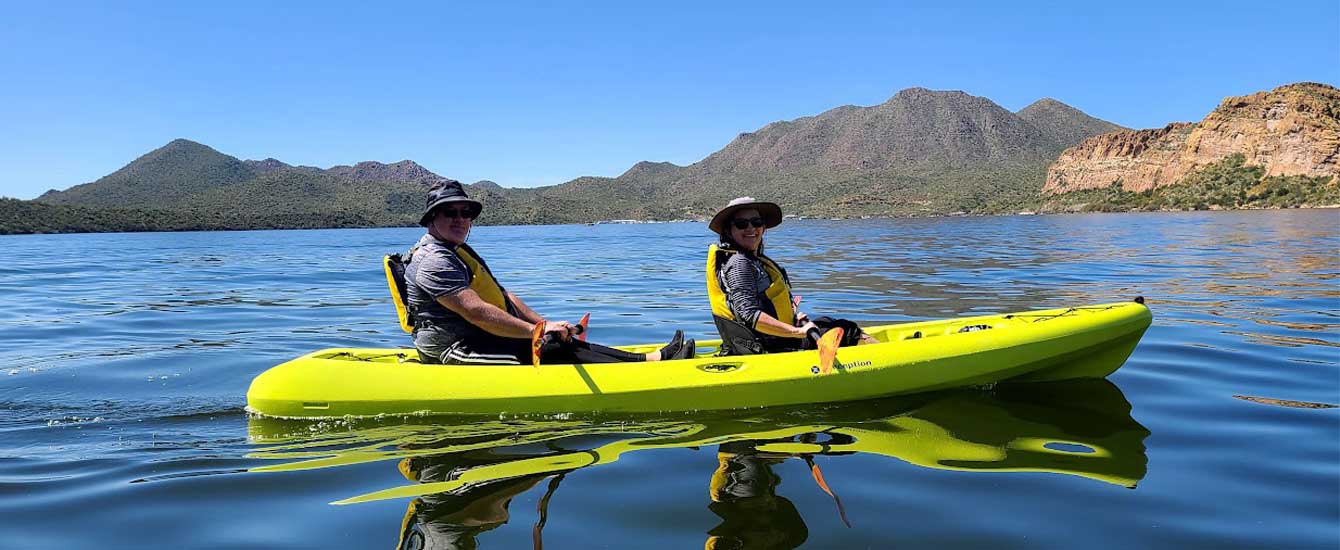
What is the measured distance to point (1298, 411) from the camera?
6.25 m

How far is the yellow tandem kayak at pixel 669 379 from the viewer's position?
6.40m

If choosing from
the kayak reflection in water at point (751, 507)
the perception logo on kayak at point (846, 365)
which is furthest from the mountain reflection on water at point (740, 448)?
the perception logo on kayak at point (846, 365)

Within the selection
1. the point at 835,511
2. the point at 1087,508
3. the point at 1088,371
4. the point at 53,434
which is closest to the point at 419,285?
the point at 53,434

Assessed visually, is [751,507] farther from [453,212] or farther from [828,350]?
[453,212]

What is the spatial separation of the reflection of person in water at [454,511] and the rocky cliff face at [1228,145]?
403 ft

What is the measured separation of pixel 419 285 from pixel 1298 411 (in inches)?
269

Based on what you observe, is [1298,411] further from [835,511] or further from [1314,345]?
[835,511]

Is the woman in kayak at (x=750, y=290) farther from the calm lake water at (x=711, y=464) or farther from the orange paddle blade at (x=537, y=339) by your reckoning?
the orange paddle blade at (x=537, y=339)

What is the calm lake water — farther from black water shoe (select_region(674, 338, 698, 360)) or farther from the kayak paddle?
black water shoe (select_region(674, 338, 698, 360))

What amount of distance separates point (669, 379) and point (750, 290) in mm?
1018

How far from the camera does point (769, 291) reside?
6875 mm

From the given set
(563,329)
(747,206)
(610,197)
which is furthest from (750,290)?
(610,197)

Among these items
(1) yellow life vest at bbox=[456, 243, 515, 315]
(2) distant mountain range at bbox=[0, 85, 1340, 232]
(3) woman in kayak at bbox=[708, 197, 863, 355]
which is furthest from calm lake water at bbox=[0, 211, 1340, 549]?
(2) distant mountain range at bbox=[0, 85, 1340, 232]

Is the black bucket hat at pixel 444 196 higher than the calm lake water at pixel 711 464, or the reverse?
the black bucket hat at pixel 444 196
